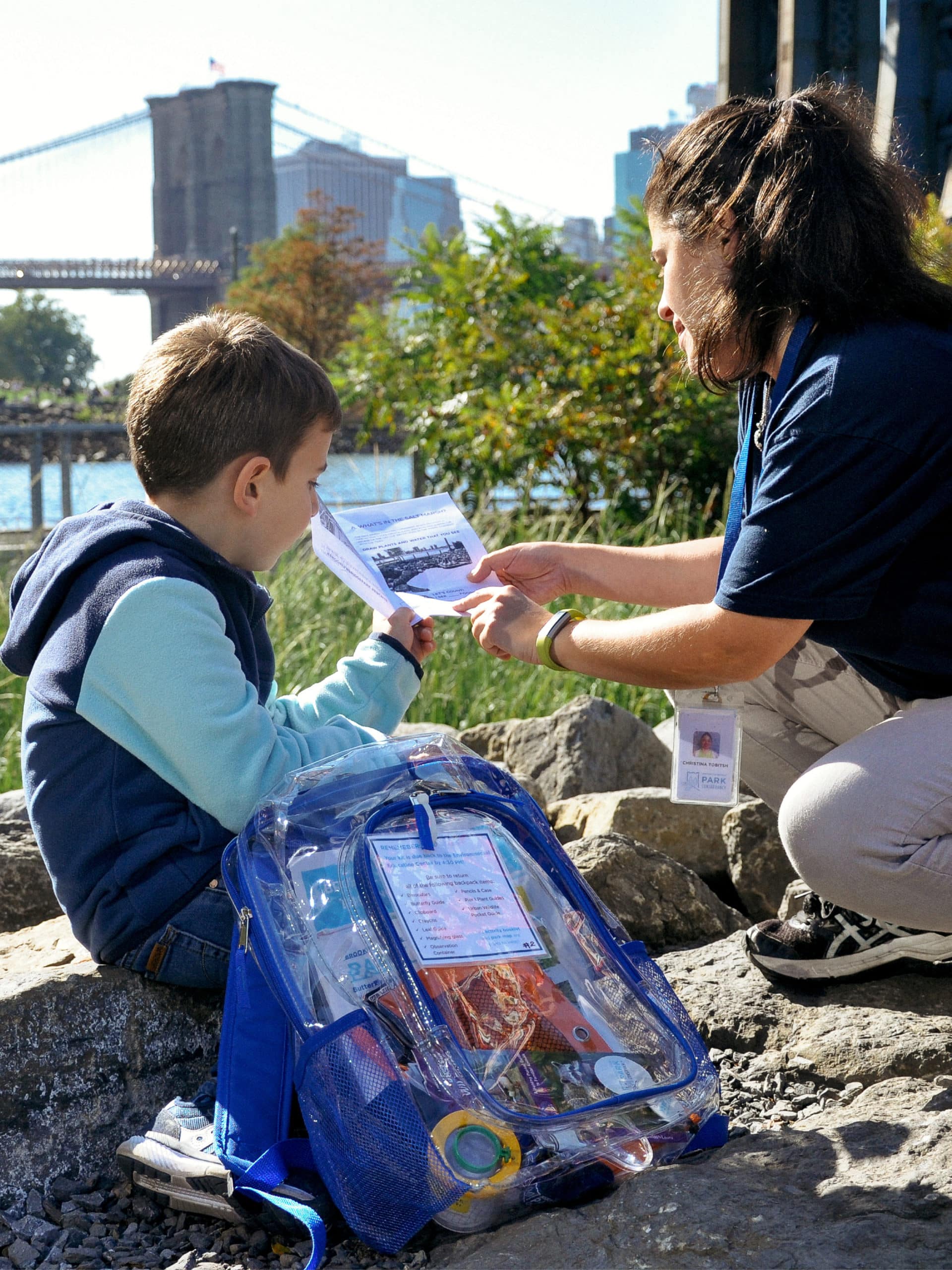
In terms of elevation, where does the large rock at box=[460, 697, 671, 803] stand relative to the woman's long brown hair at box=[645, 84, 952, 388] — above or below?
below

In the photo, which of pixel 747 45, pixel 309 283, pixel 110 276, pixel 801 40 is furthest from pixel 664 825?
pixel 110 276

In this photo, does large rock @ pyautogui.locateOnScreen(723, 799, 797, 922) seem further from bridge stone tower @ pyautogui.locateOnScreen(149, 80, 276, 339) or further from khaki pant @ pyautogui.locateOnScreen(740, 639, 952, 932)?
bridge stone tower @ pyautogui.locateOnScreen(149, 80, 276, 339)

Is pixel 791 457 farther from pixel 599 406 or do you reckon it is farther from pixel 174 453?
pixel 599 406

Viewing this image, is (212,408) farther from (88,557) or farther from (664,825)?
(664,825)

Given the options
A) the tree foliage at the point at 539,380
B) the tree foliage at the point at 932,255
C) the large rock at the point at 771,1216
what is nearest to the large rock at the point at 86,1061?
the large rock at the point at 771,1216

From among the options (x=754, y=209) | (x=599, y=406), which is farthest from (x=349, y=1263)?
(x=599, y=406)

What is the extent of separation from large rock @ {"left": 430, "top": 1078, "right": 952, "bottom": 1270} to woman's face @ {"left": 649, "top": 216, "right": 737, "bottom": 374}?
1.20 m

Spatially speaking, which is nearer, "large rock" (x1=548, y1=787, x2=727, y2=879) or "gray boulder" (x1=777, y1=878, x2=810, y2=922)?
"gray boulder" (x1=777, y1=878, x2=810, y2=922)

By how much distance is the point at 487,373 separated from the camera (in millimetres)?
7191

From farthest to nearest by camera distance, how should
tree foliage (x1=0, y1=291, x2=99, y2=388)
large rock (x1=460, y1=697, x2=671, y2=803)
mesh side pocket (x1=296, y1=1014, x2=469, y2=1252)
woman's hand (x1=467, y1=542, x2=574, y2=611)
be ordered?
1. tree foliage (x1=0, y1=291, x2=99, y2=388)
2. large rock (x1=460, y1=697, x2=671, y2=803)
3. woman's hand (x1=467, y1=542, x2=574, y2=611)
4. mesh side pocket (x1=296, y1=1014, x2=469, y2=1252)

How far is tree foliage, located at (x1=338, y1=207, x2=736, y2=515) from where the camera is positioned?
259 inches

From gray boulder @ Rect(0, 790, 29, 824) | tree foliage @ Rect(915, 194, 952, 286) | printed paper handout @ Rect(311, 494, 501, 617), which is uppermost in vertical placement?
tree foliage @ Rect(915, 194, 952, 286)

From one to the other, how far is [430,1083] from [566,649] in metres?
0.84

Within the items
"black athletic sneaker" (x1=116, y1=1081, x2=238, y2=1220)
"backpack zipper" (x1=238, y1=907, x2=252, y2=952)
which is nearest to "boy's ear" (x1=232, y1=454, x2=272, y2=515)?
"backpack zipper" (x1=238, y1=907, x2=252, y2=952)
